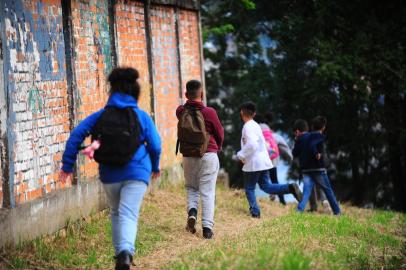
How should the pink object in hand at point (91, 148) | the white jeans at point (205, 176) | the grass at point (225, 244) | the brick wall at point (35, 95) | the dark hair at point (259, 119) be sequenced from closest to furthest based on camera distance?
the pink object in hand at point (91, 148), the grass at point (225, 244), the brick wall at point (35, 95), the white jeans at point (205, 176), the dark hair at point (259, 119)

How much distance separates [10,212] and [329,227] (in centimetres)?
468

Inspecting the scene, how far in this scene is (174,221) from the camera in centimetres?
1093

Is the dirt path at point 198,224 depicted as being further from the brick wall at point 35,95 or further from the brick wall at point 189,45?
the brick wall at point 189,45

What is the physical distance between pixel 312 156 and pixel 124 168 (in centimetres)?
687

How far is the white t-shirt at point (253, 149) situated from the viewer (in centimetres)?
1149

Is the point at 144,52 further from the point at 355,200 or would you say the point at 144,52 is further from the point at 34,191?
the point at 355,200

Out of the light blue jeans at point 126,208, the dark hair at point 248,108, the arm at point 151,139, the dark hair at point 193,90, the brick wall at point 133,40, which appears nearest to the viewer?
the light blue jeans at point 126,208

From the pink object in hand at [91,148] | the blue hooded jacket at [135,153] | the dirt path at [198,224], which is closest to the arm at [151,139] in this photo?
the blue hooded jacket at [135,153]

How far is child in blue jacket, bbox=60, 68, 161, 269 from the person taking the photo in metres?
7.00

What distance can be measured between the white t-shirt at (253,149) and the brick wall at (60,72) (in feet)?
6.01

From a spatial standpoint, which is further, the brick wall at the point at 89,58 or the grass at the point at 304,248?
the brick wall at the point at 89,58

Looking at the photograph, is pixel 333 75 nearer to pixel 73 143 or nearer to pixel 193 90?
pixel 193 90

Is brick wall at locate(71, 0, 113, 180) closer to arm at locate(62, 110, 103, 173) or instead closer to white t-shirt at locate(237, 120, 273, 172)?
white t-shirt at locate(237, 120, 273, 172)

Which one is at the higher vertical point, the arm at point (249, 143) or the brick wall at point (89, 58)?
the brick wall at point (89, 58)
